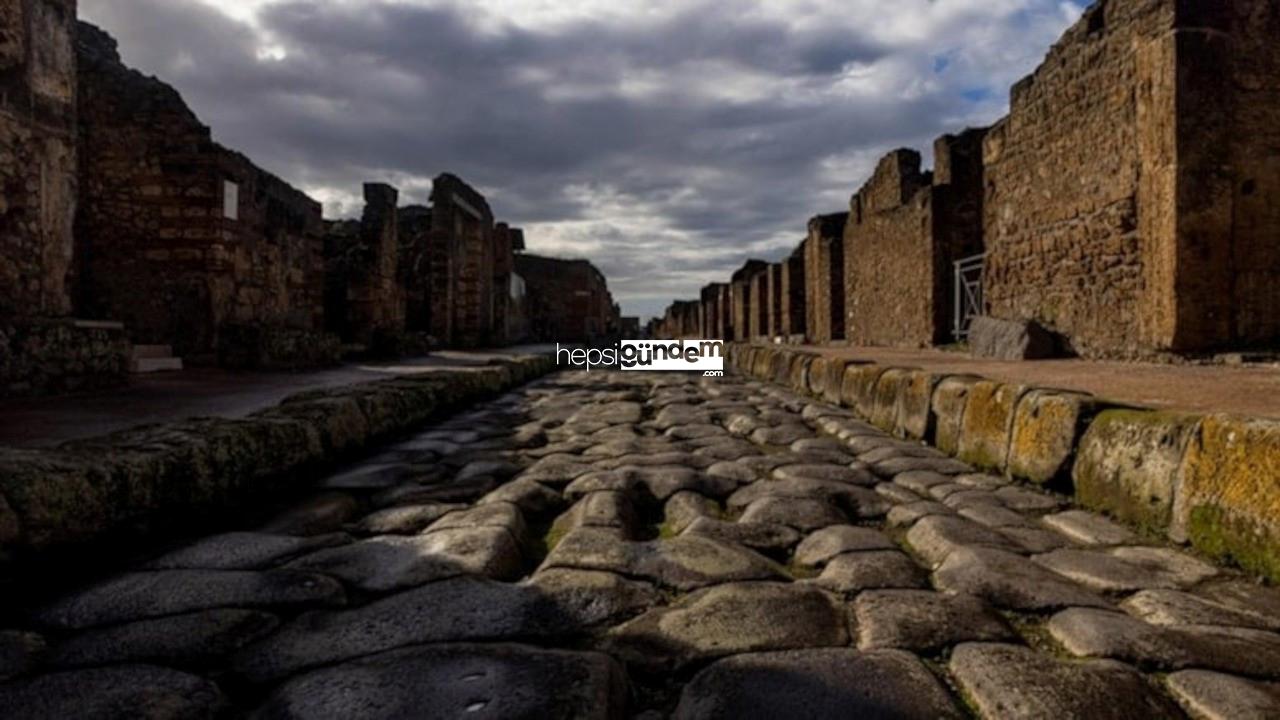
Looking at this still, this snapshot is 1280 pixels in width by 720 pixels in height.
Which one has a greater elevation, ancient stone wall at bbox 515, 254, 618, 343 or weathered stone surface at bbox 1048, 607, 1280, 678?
ancient stone wall at bbox 515, 254, 618, 343

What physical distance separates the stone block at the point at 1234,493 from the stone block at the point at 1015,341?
5534mm

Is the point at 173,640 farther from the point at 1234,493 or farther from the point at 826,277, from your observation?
the point at 826,277

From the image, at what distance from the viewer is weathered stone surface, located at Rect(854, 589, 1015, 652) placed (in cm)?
148

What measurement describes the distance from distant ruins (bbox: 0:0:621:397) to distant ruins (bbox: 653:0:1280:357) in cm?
783

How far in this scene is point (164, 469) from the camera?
2232 mm

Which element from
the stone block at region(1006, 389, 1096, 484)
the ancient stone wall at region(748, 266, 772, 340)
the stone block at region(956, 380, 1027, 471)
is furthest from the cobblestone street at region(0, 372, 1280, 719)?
the ancient stone wall at region(748, 266, 772, 340)

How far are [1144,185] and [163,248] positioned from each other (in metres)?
10.2

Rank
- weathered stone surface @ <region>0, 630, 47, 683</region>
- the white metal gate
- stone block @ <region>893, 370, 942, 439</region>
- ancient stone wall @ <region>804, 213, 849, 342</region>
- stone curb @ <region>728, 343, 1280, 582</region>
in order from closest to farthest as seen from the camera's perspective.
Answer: weathered stone surface @ <region>0, 630, 47, 683</region>
stone curb @ <region>728, 343, 1280, 582</region>
stone block @ <region>893, 370, 942, 439</region>
the white metal gate
ancient stone wall @ <region>804, 213, 849, 342</region>

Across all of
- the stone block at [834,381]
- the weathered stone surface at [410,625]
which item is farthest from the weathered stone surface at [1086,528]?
the stone block at [834,381]

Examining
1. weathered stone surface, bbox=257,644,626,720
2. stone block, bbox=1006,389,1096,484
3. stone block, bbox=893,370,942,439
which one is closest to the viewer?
weathered stone surface, bbox=257,644,626,720

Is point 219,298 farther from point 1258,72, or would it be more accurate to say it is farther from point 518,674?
point 1258,72

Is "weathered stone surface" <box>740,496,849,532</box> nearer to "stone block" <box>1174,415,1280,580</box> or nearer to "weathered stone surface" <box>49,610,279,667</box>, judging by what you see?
"stone block" <box>1174,415,1280,580</box>

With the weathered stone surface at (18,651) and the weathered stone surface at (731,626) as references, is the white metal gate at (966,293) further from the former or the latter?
the weathered stone surface at (18,651)

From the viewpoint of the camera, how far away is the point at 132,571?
1.91 meters
